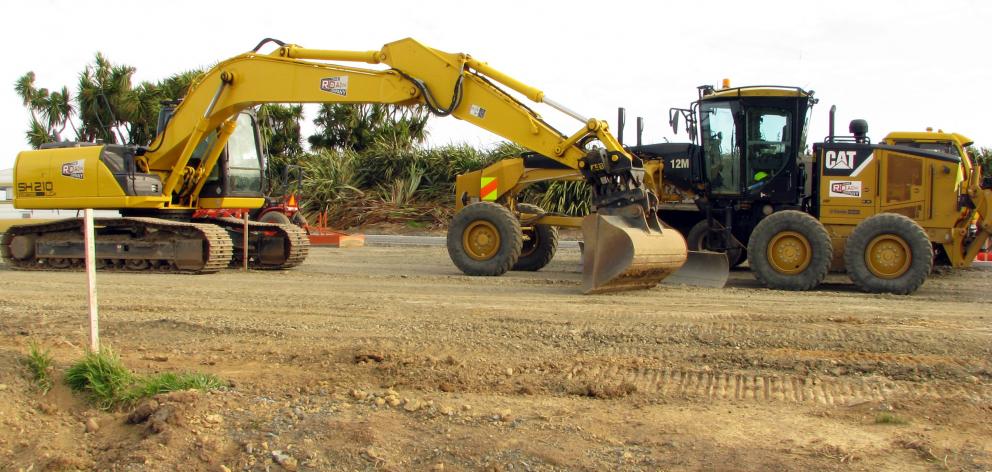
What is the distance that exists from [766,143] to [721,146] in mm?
609

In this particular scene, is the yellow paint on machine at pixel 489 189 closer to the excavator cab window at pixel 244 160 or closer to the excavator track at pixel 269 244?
the excavator track at pixel 269 244

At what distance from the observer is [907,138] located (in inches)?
667

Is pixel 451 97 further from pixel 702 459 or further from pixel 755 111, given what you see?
pixel 702 459

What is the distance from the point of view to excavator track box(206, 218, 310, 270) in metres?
13.4

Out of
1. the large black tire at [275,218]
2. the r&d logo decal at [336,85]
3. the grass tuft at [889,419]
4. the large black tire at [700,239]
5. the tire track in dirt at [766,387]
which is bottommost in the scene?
the grass tuft at [889,419]

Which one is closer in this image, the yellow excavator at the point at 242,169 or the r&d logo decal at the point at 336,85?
the yellow excavator at the point at 242,169

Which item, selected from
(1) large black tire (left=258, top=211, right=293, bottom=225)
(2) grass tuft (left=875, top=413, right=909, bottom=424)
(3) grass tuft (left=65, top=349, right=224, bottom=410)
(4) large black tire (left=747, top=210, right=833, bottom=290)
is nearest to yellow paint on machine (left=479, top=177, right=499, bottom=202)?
(4) large black tire (left=747, top=210, right=833, bottom=290)

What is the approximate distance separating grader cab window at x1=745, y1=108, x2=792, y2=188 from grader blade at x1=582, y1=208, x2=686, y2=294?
263cm

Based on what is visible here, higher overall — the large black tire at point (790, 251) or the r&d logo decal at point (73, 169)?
the r&d logo decal at point (73, 169)

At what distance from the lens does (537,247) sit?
13.5 m

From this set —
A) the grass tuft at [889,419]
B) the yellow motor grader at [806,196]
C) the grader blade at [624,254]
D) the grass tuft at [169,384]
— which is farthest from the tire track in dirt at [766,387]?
the yellow motor grader at [806,196]

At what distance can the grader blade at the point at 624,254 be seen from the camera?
32.3 feet

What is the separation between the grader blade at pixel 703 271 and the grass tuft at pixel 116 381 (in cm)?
703

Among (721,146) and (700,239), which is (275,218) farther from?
(721,146)
